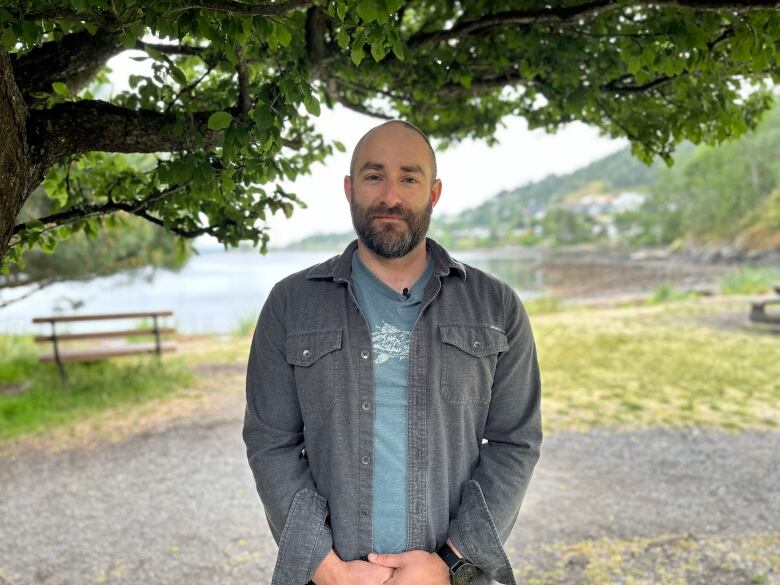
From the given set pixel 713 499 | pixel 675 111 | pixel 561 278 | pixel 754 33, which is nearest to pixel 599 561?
pixel 713 499

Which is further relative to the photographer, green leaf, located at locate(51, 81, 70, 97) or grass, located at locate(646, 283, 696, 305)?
grass, located at locate(646, 283, 696, 305)

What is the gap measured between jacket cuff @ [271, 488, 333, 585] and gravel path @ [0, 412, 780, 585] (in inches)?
88.1

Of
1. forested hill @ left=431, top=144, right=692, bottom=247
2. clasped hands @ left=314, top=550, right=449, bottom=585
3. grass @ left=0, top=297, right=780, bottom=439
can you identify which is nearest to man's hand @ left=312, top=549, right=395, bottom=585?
clasped hands @ left=314, top=550, right=449, bottom=585

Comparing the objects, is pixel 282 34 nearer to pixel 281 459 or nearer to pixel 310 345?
pixel 310 345

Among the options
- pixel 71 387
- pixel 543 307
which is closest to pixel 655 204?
pixel 543 307

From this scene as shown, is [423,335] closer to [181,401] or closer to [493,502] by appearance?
[493,502]

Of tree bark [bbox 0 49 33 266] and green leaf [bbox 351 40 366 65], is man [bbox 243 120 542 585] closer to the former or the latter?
green leaf [bbox 351 40 366 65]

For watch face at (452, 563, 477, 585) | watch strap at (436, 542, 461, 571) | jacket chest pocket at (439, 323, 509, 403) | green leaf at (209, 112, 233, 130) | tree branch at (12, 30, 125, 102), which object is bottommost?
watch face at (452, 563, 477, 585)

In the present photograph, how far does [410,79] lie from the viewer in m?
3.22

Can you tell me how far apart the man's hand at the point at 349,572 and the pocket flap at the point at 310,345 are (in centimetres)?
56

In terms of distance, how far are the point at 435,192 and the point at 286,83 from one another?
2.02ft

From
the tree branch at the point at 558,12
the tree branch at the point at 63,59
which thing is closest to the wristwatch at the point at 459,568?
the tree branch at the point at 558,12

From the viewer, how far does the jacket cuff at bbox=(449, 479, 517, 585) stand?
1.79 metres

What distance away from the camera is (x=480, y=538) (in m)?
1.79
